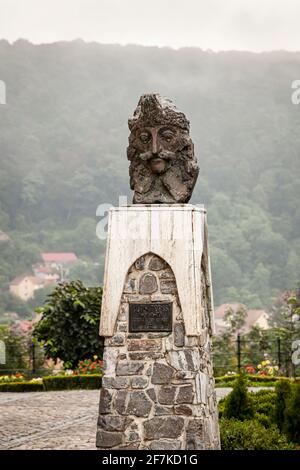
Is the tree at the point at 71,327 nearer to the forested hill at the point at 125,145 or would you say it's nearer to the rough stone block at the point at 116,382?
the rough stone block at the point at 116,382

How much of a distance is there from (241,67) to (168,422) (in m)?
62.1

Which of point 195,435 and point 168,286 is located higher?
point 168,286

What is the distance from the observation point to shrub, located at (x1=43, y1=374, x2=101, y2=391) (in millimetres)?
15523

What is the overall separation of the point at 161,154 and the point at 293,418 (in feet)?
10.7

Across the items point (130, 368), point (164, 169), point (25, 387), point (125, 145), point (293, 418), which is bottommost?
point (293, 418)

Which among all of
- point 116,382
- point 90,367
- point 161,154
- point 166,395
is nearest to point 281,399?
point 166,395

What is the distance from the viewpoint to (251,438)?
7980 mm

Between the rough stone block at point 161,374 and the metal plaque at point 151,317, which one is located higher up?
the metal plaque at point 151,317

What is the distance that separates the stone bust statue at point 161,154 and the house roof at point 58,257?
38.4 metres

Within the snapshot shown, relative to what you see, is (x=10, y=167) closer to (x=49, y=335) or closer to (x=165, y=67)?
(x=165, y=67)

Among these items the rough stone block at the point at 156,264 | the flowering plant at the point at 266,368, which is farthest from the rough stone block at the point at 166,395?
the flowering plant at the point at 266,368

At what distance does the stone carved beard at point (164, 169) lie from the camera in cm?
789

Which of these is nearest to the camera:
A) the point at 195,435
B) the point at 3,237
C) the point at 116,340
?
the point at 195,435

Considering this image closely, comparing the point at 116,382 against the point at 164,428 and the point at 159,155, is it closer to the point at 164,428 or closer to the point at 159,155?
the point at 164,428
